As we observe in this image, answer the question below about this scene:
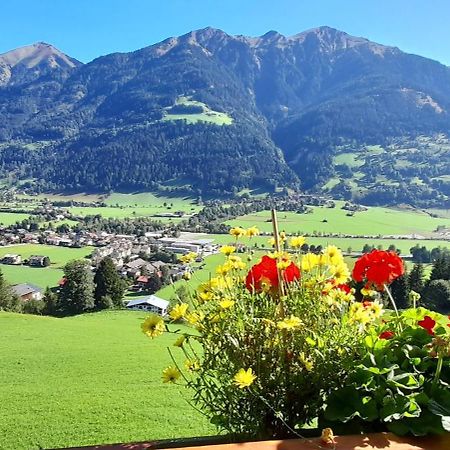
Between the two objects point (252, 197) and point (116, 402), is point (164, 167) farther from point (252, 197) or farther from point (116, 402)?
point (116, 402)

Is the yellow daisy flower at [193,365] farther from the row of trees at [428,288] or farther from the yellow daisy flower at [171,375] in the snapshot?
the row of trees at [428,288]

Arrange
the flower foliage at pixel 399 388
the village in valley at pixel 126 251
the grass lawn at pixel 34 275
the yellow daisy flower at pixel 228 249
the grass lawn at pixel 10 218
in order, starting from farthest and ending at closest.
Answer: the grass lawn at pixel 10 218 < the grass lawn at pixel 34 275 < the village in valley at pixel 126 251 < the yellow daisy flower at pixel 228 249 < the flower foliage at pixel 399 388

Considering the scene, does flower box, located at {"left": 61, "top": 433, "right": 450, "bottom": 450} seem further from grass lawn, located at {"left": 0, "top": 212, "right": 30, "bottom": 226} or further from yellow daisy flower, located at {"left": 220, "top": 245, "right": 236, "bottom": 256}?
grass lawn, located at {"left": 0, "top": 212, "right": 30, "bottom": 226}

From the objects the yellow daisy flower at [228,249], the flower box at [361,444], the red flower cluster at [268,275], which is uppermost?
the yellow daisy flower at [228,249]

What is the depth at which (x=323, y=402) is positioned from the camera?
1.60 meters

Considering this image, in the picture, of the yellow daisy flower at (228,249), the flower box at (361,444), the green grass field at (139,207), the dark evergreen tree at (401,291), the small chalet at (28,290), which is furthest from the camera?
the green grass field at (139,207)

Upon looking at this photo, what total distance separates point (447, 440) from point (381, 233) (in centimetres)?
6327

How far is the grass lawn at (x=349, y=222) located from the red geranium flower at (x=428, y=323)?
52126mm

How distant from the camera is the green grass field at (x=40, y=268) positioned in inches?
1522

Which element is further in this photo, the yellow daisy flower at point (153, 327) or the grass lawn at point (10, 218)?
the grass lawn at point (10, 218)

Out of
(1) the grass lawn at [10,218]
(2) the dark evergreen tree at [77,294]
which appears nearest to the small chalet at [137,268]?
(2) the dark evergreen tree at [77,294]

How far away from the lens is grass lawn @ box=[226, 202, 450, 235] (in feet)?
199

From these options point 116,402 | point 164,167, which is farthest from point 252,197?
point 116,402

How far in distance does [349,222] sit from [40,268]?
42132 mm
